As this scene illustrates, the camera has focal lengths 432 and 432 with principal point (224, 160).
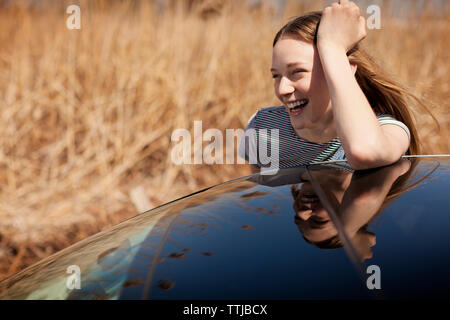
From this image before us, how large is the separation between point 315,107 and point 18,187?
7.87 feet

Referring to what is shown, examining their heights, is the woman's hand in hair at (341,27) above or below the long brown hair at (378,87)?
above

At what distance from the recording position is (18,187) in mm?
2957

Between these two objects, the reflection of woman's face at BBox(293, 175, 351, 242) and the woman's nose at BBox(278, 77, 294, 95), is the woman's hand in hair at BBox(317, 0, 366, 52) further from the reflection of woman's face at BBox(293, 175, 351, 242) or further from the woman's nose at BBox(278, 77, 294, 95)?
the reflection of woman's face at BBox(293, 175, 351, 242)

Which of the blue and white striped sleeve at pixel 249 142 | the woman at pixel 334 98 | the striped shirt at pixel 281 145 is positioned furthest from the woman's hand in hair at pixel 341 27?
the blue and white striped sleeve at pixel 249 142

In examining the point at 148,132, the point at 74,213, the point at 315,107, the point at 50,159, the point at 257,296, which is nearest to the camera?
the point at 257,296

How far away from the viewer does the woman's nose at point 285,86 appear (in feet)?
4.10

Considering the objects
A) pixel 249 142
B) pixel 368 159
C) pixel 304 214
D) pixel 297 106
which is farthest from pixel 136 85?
pixel 304 214

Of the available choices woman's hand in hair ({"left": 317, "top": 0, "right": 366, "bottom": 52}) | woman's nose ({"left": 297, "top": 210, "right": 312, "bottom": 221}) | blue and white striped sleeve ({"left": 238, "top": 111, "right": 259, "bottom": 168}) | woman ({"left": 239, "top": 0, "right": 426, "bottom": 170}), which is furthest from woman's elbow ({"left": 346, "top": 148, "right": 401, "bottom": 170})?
blue and white striped sleeve ({"left": 238, "top": 111, "right": 259, "bottom": 168})

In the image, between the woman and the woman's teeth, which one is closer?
the woman

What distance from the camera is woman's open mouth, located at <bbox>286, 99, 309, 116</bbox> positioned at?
4.25 ft

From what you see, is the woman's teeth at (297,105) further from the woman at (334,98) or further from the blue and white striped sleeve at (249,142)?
the blue and white striped sleeve at (249,142)

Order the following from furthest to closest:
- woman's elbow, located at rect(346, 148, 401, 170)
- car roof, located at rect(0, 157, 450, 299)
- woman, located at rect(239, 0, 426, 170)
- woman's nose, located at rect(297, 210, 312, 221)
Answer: woman, located at rect(239, 0, 426, 170) < woman's elbow, located at rect(346, 148, 401, 170) < woman's nose, located at rect(297, 210, 312, 221) < car roof, located at rect(0, 157, 450, 299)

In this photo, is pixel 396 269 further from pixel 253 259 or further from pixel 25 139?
pixel 25 139
